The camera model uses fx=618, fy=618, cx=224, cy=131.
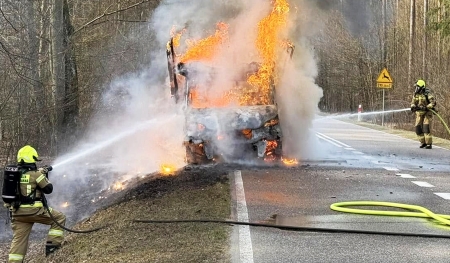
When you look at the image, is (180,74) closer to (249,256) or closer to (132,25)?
(249,256)

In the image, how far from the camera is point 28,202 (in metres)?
7.99

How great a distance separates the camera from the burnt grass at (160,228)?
6445mm

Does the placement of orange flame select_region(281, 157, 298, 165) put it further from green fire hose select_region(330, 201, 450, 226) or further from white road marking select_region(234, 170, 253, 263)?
green fire hose select_region(330, 201, 450, 226)

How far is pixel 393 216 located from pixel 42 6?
17.9 m

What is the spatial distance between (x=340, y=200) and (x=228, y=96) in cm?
505

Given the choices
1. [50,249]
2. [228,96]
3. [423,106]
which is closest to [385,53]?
[423,106]

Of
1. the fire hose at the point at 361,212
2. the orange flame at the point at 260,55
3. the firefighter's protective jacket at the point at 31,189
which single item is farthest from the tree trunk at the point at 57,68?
the fire hose at the point at 361,212

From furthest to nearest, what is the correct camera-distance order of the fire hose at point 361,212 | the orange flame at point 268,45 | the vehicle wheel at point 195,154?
the orange flame at point 268,45 → the vehicle wheel at point 195,154 → the fire hose at point 361,212

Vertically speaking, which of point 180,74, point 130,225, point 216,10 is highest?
point 216,10

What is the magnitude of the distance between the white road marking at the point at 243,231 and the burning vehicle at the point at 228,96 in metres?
2.44

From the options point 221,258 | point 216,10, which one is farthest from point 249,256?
point 216,10

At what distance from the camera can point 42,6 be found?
2259 centimetres

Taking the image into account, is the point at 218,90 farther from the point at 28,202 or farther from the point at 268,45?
the point at 28,202

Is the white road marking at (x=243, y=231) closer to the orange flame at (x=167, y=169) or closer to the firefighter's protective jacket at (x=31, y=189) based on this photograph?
the orange flame at (x=167, y=169)
